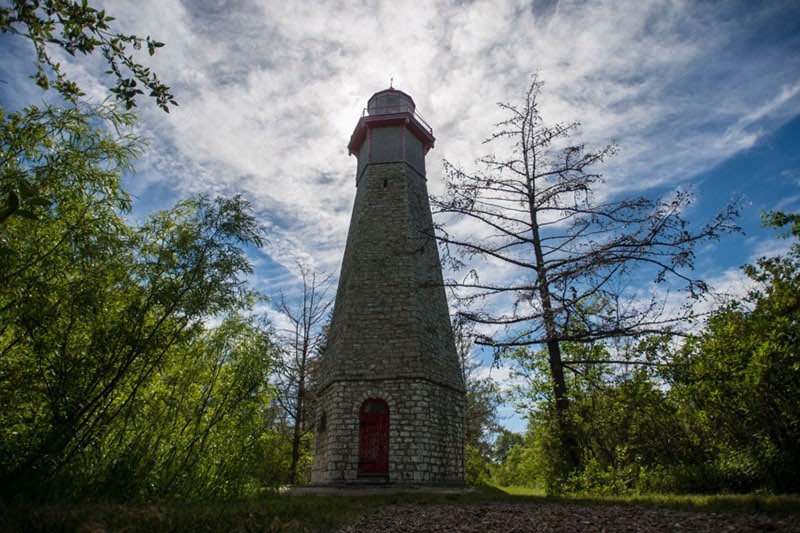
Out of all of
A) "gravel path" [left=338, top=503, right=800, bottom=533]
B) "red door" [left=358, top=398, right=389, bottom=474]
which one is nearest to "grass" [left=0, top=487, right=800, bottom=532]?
"gravel path" [left=338, top=503, right=800, bottom=533]

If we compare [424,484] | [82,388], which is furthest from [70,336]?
[424,484]

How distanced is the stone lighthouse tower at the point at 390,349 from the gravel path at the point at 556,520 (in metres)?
4.89

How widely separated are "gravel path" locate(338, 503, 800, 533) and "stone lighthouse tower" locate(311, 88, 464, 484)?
4890 mm

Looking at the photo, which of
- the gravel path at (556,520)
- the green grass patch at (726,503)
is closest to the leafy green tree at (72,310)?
the gravel path at (556,520)

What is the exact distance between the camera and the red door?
11648mm

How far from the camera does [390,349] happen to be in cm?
1254

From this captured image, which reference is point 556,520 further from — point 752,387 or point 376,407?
point 376,407

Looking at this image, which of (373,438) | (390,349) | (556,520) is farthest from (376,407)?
(556,520)

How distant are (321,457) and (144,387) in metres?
7.57

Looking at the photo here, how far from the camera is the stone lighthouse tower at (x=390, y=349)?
11.7m

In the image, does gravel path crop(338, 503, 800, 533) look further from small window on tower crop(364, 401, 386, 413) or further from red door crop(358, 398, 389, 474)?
small window on tower crop(364, 401, 386, 413)

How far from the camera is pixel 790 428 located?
612 cm

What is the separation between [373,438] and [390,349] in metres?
2.31

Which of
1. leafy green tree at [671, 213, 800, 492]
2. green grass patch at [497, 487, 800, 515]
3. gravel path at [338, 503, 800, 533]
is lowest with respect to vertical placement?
gravel path at [338, 503, 800, 533]
